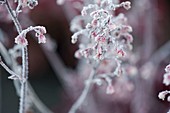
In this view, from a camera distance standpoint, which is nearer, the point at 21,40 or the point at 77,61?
the point at 21,40

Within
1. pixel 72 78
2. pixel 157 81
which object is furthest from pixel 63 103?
pixel 157 81

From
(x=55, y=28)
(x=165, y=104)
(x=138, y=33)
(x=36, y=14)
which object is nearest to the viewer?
(x=165, y=104)

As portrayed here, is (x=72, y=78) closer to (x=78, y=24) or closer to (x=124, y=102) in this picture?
(x=124, y=102)

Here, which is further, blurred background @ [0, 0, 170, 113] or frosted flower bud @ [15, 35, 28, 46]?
blurred background @ [0, 0, 170, 113]

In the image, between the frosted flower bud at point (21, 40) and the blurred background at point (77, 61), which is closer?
the frosted flower bud at point (21, 40)

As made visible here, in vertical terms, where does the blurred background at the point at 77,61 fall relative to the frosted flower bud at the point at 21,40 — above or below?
below

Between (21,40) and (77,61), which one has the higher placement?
(21,40)

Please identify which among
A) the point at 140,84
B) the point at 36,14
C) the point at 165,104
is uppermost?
the point at 36,14

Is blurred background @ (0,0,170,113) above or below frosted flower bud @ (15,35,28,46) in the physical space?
below
